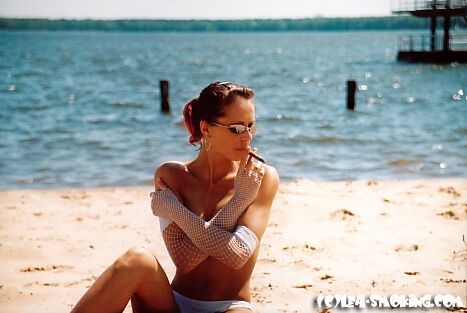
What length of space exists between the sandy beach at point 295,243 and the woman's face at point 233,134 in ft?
5.04

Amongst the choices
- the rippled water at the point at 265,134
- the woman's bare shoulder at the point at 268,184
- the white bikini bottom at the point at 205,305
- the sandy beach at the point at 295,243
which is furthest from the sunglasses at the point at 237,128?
the rippled water at the point at 265,134

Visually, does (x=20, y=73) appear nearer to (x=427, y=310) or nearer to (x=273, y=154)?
(x=273, y=154)

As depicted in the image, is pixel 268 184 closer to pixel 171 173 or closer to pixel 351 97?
pixel 171 173

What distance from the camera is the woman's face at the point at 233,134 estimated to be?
3412 mm

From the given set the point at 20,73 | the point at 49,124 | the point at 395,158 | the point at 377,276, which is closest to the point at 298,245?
the point at 377,276

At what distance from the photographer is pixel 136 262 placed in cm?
323

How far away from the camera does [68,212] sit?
7781mm

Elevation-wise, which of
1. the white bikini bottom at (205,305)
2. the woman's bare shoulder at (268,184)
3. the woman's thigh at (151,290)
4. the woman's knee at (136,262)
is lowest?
the white bikini bottom at (205,305)

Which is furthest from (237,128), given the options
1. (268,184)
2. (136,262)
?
(136,262)

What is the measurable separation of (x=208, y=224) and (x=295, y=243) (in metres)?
2.98

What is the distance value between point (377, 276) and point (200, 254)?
2.27 meters

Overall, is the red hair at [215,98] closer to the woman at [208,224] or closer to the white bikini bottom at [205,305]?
A: the woman at [208,224]

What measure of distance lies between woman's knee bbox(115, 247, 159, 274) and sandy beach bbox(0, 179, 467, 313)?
145 centimetres

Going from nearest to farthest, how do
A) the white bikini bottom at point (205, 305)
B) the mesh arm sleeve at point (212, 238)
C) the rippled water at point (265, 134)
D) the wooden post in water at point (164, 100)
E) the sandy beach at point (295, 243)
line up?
the mesh arm sleeve at point (212, 238) → the white bikini bottom at point (205, 305) → the sandy beach at point (295, 243) → the rippled water at point (265, 134) → the wooden post in water at point (164, 100)
